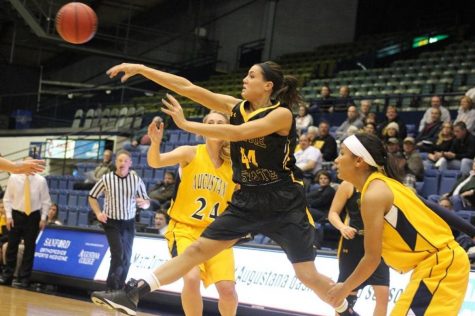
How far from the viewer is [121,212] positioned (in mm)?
9844

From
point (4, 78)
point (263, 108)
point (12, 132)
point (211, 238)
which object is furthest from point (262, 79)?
point (4, 78)

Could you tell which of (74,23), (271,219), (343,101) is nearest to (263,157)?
(271,219)

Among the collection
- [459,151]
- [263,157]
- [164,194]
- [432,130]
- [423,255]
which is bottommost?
[164,194]

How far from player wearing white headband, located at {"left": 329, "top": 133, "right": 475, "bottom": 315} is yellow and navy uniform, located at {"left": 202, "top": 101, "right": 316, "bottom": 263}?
95cm

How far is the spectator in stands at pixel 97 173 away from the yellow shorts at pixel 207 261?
10.1 meters

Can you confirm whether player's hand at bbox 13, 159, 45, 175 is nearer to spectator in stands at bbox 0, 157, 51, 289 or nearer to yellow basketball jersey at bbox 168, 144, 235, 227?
yellow basketball jersey at bbox 168, 144, 235, 227

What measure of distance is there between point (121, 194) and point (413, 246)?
6.23 meters

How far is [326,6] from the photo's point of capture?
84.4 feet

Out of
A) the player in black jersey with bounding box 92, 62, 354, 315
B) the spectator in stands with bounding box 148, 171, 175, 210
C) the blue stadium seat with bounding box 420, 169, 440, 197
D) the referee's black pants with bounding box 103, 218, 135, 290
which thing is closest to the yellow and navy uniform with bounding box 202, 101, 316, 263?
the player in black jersey with bounding box 92, 62, 354, 315

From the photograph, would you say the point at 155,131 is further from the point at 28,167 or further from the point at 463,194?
the point at 463,194

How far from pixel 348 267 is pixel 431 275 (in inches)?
96.1

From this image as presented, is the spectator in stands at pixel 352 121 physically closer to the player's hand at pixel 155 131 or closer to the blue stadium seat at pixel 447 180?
the blue stadium seat at pixel 447 180

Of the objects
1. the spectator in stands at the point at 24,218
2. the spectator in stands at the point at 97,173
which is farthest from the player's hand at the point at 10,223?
the spectator in stands at the point at 97,173

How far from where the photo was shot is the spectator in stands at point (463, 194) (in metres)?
10.3
